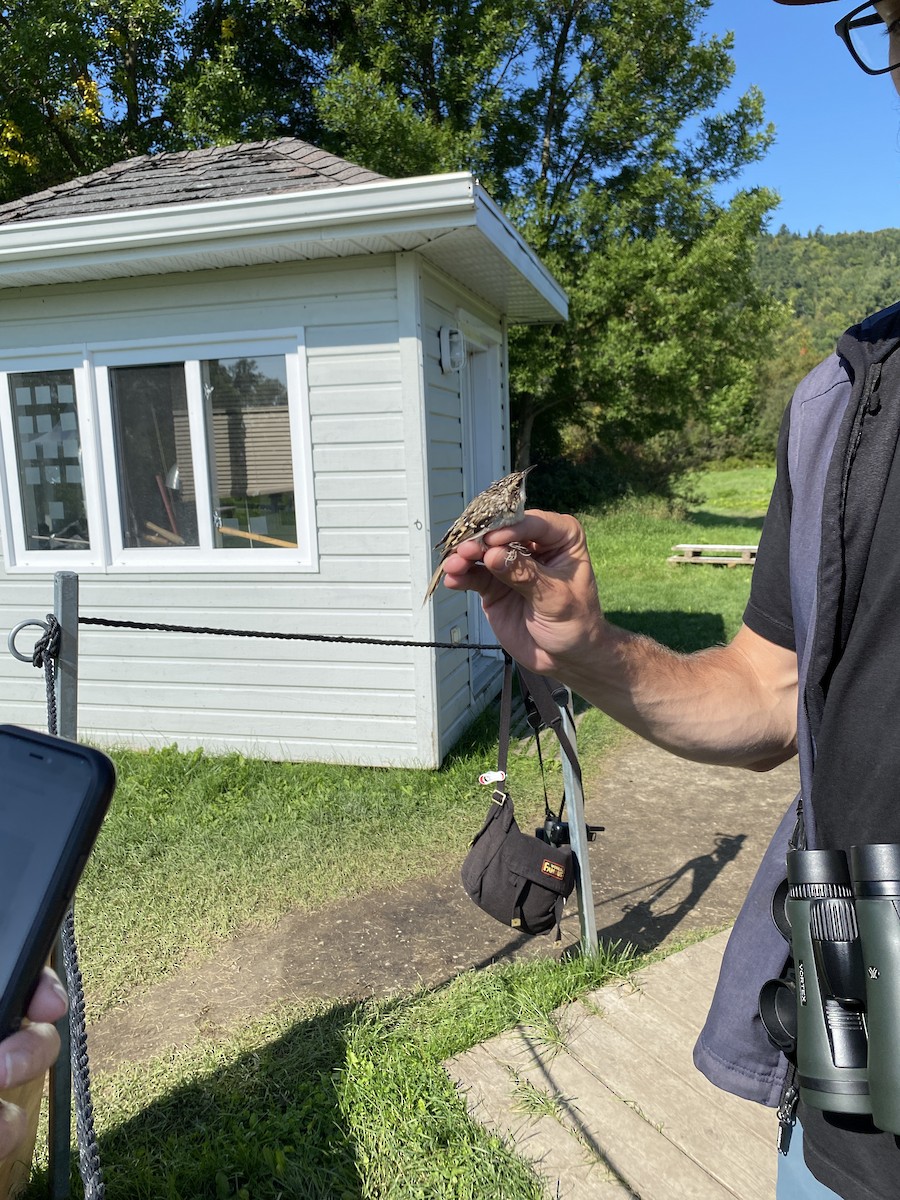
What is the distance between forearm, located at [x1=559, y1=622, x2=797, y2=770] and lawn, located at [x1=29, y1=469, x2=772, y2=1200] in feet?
5.19

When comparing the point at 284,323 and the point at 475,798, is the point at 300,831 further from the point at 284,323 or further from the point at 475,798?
the point at 284,323

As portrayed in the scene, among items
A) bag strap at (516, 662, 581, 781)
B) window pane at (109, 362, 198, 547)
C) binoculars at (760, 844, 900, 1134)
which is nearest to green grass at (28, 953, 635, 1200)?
bag strap at (516, 662, 581, 781)

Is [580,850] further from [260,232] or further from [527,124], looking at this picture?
[527,124]

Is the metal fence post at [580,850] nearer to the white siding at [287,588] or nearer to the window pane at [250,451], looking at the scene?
the white siding at [287,588]

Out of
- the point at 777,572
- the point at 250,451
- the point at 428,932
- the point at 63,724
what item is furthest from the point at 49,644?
the point at 250,451

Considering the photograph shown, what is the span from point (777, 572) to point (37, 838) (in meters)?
1.20

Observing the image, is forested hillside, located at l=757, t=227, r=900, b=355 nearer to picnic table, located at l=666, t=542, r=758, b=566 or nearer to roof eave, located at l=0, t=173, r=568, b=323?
picnic table, located at l=666, t=542, r=758, b=566

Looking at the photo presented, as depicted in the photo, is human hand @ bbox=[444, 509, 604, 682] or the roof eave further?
the roof eave

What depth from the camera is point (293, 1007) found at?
3477mm

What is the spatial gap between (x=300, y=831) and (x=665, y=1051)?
2732 millimetres

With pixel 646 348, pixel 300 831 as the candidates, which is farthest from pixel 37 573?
pixel 646 348

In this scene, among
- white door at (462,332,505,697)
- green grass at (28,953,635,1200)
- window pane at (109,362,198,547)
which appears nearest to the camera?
green grass at (28,953,635,1200)

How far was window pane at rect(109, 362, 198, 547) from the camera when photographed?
6062 mm

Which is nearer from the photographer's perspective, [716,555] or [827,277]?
[716,555]
